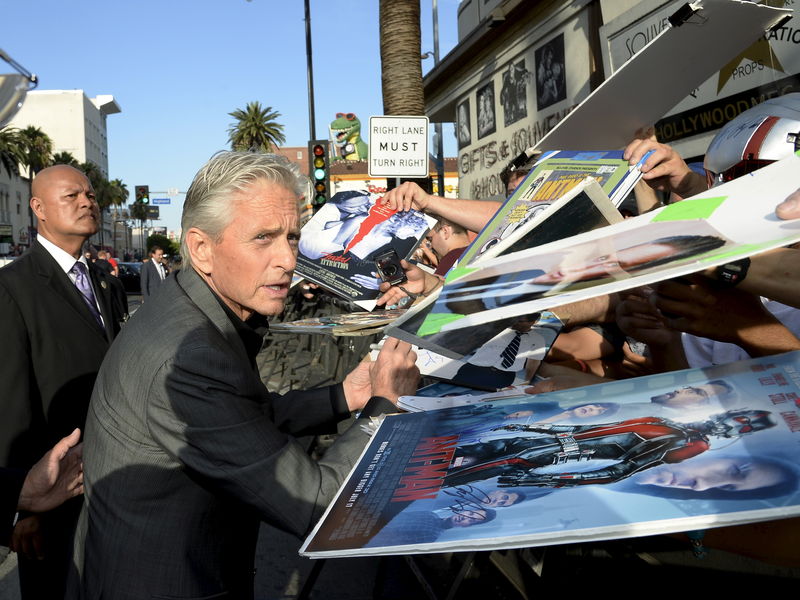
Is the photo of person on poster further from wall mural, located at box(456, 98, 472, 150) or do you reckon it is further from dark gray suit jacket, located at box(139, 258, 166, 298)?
dark gray suit jacket, located at box(139, 258, 166, 298)

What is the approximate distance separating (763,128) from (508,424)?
3.85 feet

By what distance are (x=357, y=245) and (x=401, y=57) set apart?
6764 millimetres

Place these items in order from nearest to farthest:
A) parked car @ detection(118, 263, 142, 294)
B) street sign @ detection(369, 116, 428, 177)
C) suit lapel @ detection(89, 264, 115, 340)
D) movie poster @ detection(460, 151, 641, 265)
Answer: movie poster @ detection(460, 151, 641, 265) → suit lapel @ detection(89, 264, 115, 340) → street sign @ detection(369, 116, 428, 177) → parked car @ detection(118, 263, 142, 294)

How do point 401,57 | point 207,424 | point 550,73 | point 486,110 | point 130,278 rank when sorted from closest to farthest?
point 207,424, point 401,57, point 550,73, point 486,110, point 130,278

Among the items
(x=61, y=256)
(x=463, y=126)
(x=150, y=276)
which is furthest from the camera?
(x=150, y=276)

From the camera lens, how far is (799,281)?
121 cm

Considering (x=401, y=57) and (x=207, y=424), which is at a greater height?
(x=401, y=57)

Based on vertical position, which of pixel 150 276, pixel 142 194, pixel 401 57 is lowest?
pixel 150 276

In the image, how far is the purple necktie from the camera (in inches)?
138

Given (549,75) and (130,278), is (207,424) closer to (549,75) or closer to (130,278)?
(549,75)

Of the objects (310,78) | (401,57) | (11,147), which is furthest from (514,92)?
(11,147)

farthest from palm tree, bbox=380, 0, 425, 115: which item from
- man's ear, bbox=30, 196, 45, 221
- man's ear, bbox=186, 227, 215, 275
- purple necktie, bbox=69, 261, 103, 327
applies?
man's ear, bbox=186, 227, 215, 275

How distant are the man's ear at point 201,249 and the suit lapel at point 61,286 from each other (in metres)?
1.69

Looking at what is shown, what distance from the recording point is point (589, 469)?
3.37 ft
